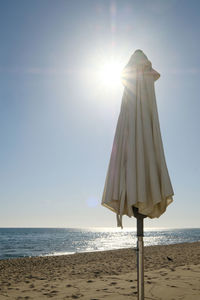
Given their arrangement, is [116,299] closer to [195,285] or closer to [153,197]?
[195,285]

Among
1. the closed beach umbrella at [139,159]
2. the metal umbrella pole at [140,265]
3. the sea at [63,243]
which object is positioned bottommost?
the sea at [63,243]

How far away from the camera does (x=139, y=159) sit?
3.81m

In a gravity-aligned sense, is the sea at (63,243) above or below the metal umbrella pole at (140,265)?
below

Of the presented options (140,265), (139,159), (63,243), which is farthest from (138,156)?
(63,243)

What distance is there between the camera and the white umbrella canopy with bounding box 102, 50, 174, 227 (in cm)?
370

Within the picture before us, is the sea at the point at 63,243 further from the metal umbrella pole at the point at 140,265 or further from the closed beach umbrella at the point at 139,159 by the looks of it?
the closed beach umbrella at the point at 139,159

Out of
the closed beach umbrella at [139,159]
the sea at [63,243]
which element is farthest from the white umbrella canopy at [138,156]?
the sea at [63,243]

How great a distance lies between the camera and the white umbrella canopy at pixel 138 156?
12.1ft

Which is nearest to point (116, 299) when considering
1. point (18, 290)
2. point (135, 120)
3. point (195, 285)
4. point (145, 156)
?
point (195, 285)

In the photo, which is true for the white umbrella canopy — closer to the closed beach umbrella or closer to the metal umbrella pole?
the closed beach umbrella

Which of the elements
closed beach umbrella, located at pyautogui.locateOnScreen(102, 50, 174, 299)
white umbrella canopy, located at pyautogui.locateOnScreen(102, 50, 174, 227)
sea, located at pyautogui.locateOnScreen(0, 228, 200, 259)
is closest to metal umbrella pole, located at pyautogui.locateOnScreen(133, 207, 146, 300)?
closed beach umbrella, located at pyautogui.locateOnScreen(102, 50, 174, 299)

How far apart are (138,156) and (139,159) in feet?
0.16

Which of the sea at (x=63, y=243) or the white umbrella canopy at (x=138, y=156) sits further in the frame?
the sea at (x=63, y=243)

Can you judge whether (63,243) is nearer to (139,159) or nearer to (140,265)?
(140,265)
